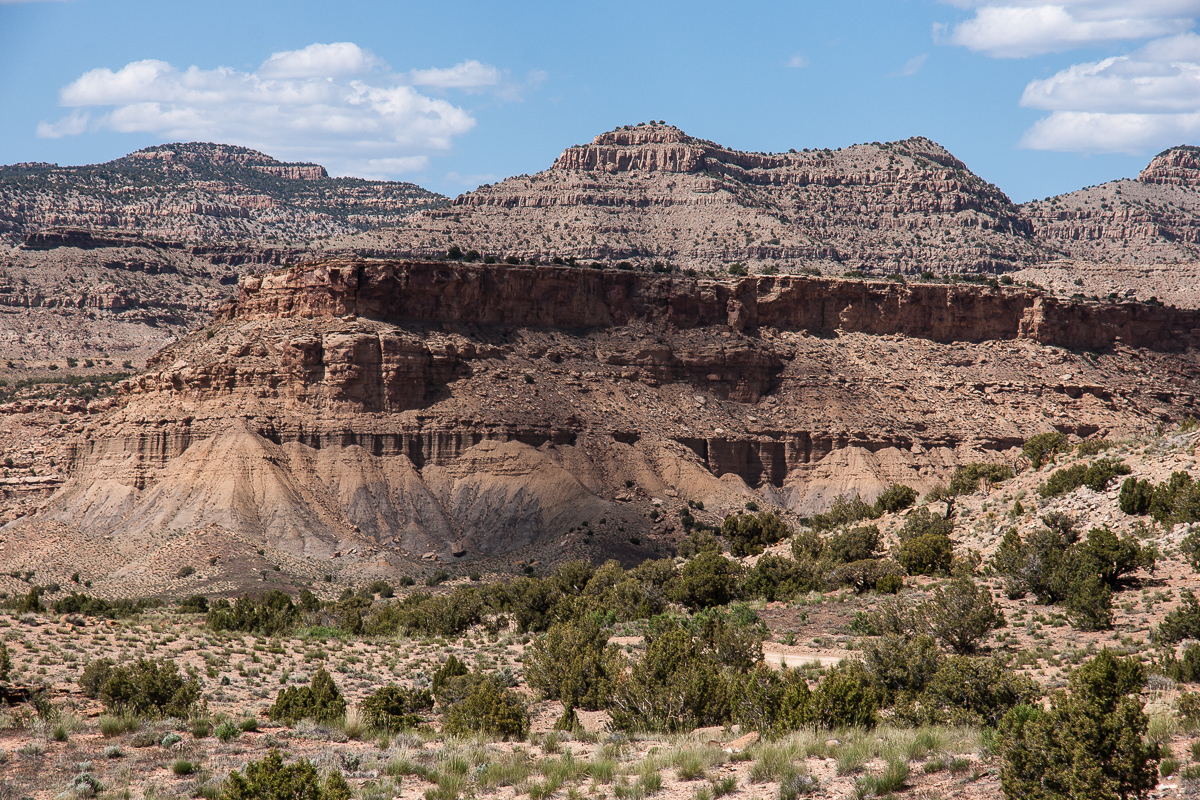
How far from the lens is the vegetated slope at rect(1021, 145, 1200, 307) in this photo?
396ft

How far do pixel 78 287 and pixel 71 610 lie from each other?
95805mm

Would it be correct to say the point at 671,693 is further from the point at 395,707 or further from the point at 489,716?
the point at 395,707

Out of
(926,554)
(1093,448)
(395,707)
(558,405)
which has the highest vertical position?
(558,405)

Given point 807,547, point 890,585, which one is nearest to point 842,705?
point 890,585

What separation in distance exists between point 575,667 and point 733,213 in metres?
122

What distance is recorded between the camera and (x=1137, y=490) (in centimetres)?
3222

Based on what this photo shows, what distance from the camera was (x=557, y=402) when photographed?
2837 inches

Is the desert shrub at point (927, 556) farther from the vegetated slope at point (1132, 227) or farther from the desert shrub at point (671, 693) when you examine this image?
the vegetated slope at point (1132, 227)

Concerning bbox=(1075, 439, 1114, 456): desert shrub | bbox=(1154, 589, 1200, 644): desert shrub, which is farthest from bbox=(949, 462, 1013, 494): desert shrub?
bbox=(1154, 589, 1200, 644): desert shrub

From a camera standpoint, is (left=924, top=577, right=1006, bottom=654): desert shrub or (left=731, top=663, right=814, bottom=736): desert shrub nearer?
(left=731, top=663, right=814, bottom=736): desert shrub

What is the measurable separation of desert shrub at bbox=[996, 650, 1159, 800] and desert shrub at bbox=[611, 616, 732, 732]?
7.35m

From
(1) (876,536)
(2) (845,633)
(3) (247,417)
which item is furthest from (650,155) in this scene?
(2) (845,633)

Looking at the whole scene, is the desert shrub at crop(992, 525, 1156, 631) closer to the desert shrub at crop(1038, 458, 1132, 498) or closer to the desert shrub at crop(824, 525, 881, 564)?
the desert shrub at crop(1038, 458, 1132, 498)

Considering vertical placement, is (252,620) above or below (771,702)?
below
